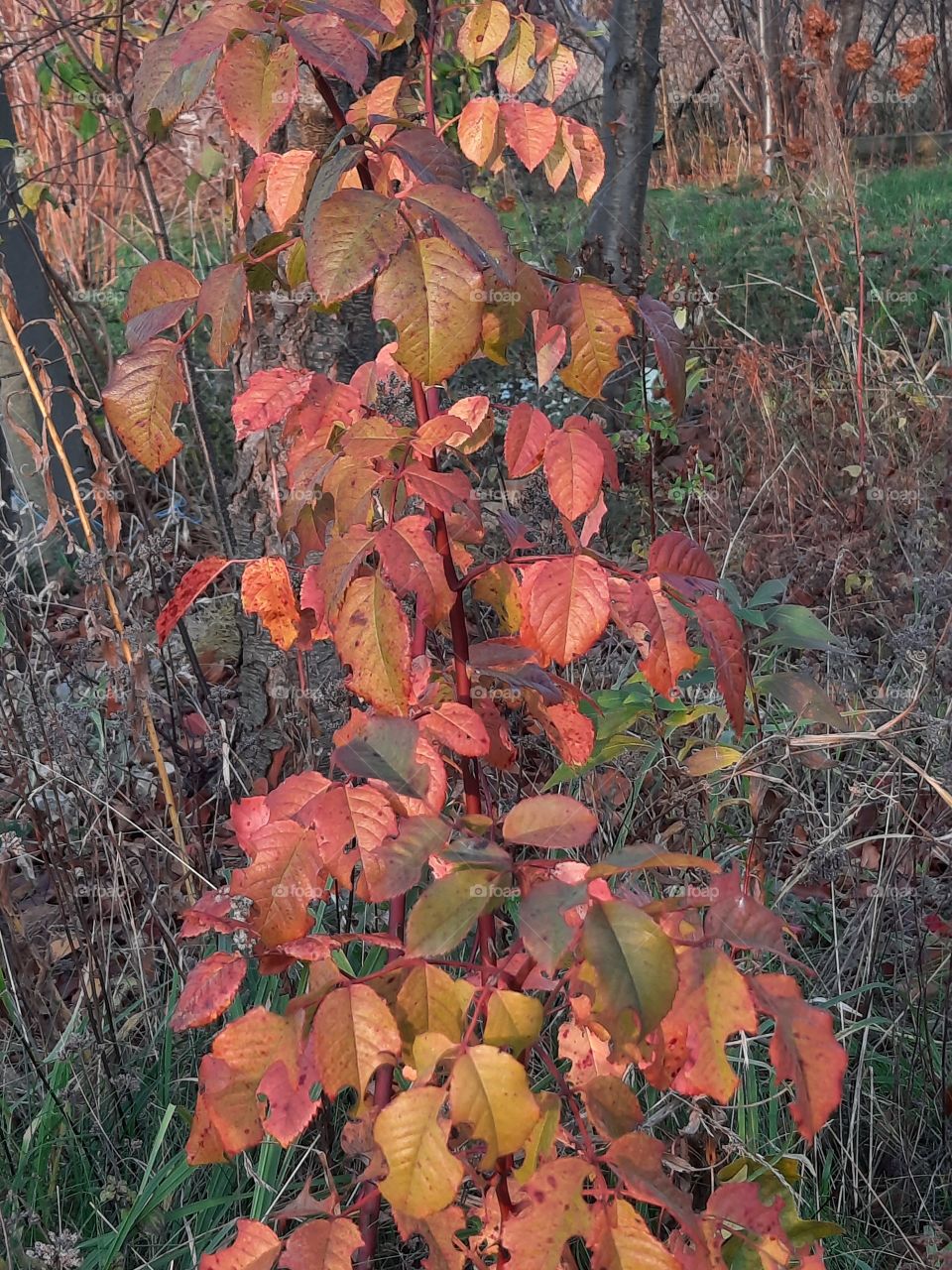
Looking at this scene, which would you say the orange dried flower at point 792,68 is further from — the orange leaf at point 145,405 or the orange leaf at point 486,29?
the orange leaf at point 145,405

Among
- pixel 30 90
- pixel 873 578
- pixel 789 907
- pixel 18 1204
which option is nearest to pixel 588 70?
pixel 30 90

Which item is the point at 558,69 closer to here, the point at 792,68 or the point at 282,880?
the point at 282,880

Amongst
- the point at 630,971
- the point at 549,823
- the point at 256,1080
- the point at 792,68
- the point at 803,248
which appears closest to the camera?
the point at 630,971

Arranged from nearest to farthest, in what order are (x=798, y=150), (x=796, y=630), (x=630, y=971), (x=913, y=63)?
(x=630, y=971) < (x=796, y=630) < (x=798, y=150) < (x=913, y=63)

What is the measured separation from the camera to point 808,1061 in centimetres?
81

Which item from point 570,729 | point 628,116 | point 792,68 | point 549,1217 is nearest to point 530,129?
point 570,729

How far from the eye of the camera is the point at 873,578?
2867 millimetres

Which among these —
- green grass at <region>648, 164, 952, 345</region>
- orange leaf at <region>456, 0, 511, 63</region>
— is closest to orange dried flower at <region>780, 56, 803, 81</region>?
green grass at <region>648, 164, 952, 345</region>

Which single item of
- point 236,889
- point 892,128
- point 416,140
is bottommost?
point 236,889

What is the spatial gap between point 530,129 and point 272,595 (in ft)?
1.62

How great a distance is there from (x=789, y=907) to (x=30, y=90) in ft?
19.9

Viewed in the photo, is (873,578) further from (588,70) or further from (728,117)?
(588,70)

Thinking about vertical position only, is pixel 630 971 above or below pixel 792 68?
below

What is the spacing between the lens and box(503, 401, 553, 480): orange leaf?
1064mm
